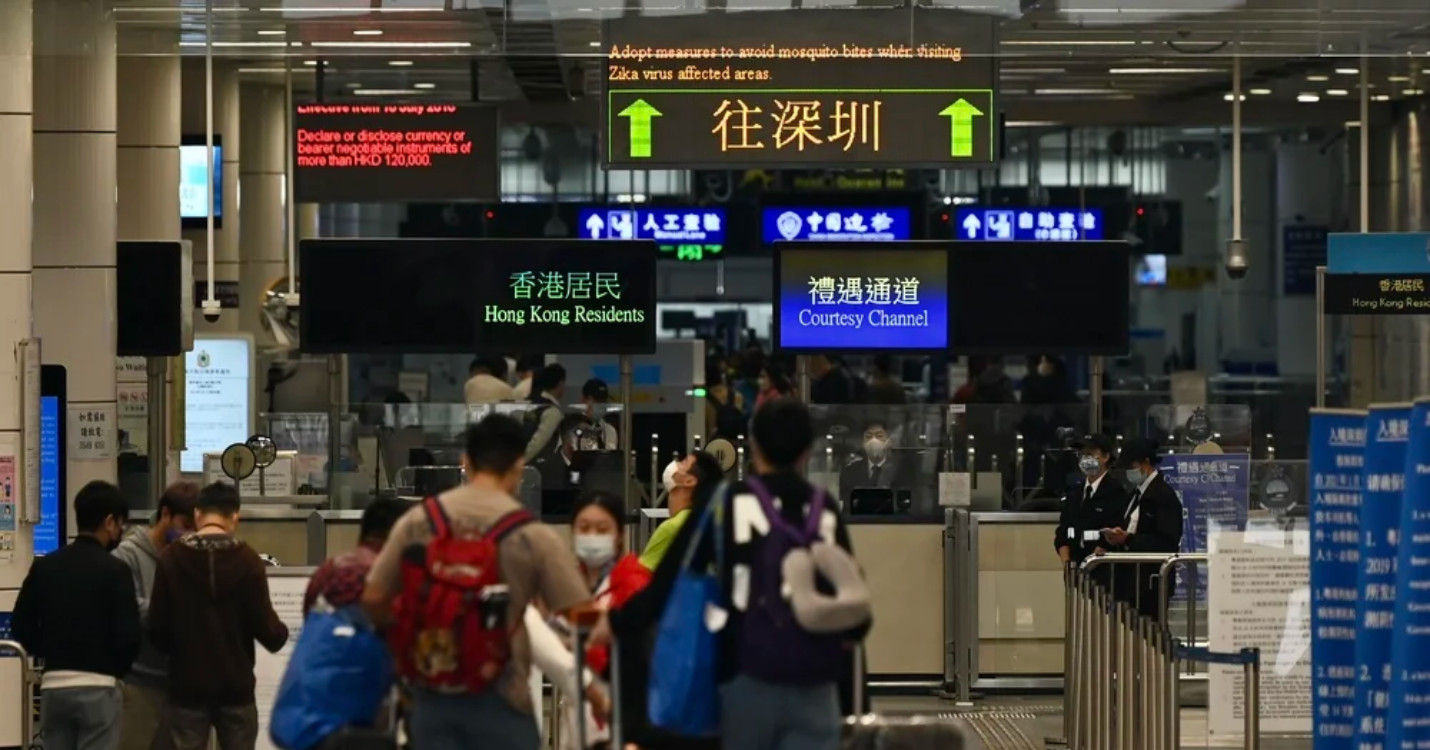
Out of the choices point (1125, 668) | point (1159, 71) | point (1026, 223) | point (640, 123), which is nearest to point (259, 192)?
point (1026, 223)

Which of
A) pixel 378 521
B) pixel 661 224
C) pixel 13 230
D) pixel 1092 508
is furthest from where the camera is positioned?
pixel 661 224

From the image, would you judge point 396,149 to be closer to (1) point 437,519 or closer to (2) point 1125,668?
(2) point 1125,668

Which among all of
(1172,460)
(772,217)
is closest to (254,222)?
(772,217)

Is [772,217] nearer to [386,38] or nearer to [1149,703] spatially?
[386,38]

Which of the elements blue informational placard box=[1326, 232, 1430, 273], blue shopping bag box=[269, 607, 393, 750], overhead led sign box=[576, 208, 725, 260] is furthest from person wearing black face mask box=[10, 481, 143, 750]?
overhead led sign box=[576, 208, 725, 260]

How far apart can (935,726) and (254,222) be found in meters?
17.8

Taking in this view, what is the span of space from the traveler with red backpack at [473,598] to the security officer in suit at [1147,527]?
6450mm

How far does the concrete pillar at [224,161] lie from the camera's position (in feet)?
70.6

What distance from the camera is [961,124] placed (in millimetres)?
12391

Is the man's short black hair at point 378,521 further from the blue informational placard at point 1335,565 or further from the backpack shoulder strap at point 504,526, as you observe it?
the blue informational placard at point 1335,565

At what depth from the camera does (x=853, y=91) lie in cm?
1241

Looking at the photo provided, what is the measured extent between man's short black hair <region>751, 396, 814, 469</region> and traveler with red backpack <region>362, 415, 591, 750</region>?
719 millimetres

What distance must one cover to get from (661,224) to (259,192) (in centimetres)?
585

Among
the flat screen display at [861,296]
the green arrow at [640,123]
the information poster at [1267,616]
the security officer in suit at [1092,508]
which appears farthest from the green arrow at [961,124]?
the information poster at [1267,616]
